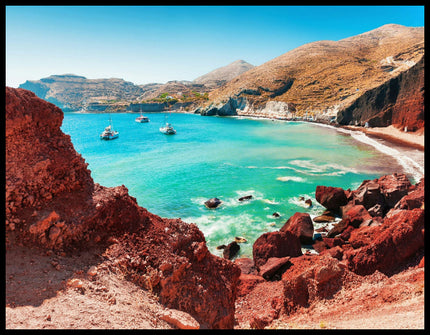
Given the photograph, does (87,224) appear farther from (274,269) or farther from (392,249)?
(392,249)

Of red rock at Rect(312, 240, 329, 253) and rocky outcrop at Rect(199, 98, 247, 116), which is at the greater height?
rocky outcrop at Rect(199, 98, 247, 116)

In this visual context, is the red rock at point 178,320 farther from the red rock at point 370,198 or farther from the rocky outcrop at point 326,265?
the red rock at point 370,198

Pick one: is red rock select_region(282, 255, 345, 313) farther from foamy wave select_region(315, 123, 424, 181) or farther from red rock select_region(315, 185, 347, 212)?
foamy wave select_region(315, 123, 424, 181)

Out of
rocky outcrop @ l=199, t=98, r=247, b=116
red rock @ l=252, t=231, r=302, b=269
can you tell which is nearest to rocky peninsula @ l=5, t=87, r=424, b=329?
red rock @ l=252, t=231, r=302, b=269

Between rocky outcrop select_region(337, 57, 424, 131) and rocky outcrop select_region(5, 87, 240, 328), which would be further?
rocky outcrop select_region(337, 57, 424, 131)

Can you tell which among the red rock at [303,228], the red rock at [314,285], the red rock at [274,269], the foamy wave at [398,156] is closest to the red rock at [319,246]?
the red rock at [303,228]

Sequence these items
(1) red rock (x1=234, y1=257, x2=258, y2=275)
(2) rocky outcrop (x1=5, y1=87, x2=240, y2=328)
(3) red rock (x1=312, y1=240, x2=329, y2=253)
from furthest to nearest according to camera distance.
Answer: (3) red rock (x1=312, y1=240, x2=329, y2=253) < (1) red rock (x1=234, y1=257, x2=258, y2=275) < (2) rocky outcrop (x1=5, y1=87, x2=240, y2=328)

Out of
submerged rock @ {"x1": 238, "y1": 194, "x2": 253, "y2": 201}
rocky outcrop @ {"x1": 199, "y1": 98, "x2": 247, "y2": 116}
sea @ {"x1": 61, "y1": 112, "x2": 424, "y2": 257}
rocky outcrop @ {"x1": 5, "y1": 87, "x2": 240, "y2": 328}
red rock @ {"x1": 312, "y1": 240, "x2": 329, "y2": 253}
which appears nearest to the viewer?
rocky outcrop @ {"x1": 5, "y1": 87, "x2": 240, "y2": 328}
